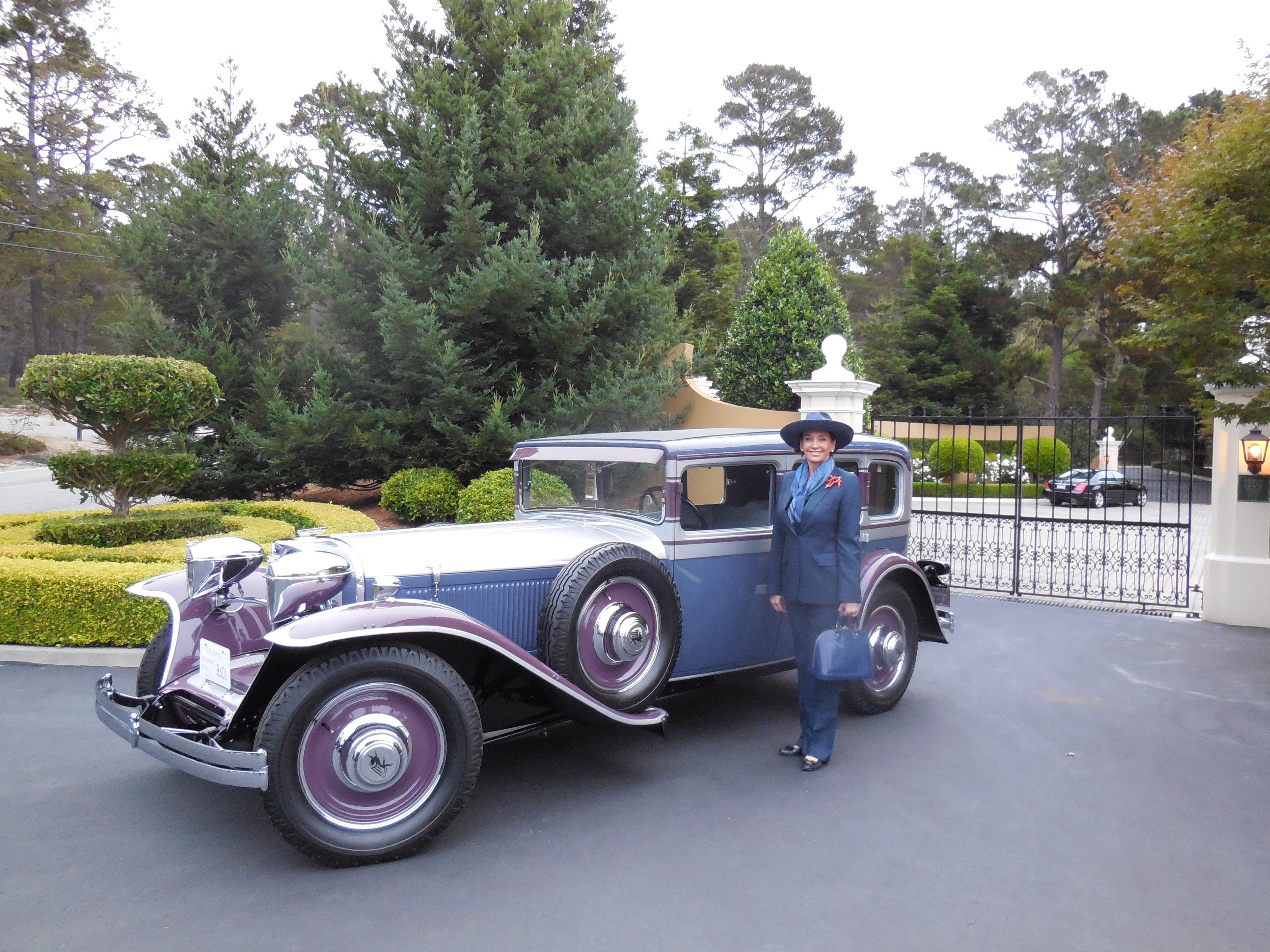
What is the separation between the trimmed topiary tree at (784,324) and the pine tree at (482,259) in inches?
42.5

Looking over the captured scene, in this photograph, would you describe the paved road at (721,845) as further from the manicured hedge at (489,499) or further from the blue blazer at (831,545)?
the manicured hedge at (489,499)

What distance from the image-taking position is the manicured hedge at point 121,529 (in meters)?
7.34

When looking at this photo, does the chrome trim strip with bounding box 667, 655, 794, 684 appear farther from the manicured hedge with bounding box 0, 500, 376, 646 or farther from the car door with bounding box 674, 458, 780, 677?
the manicured hedge with bounding box 0, 500, 376, 646

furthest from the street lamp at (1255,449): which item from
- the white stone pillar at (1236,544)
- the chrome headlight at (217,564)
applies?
the chrome headlight at (217,564)

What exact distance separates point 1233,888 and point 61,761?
5.22m

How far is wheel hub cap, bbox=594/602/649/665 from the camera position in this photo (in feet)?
12.7

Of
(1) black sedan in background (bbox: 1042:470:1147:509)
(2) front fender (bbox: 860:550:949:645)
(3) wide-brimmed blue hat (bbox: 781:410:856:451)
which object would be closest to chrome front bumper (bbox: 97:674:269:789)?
(3) wide-brimmed blue hat (bbox: 781:410:856:451)

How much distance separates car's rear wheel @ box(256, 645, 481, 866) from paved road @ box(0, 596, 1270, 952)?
151mm

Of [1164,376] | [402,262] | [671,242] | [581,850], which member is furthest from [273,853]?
[1164,376]

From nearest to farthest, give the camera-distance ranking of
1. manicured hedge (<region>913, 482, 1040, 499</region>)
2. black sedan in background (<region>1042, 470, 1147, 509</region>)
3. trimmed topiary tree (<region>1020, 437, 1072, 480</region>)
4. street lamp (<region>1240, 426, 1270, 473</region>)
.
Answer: street lamp (<region>1240, 426, 1270, 473</region>), black sedan in background (<region>1042, 470, 1147, 509</region>), manicured hedge (<region>913, 482, 1040, 499</region>), trimmed topiary tree (<region>1020, 437, 1072, 480</region>)

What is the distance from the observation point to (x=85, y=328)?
43.3 meters

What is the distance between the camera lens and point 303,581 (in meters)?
3.52

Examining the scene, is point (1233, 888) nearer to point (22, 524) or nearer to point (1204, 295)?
point (1204, 295)

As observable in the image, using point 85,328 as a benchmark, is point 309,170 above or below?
below
